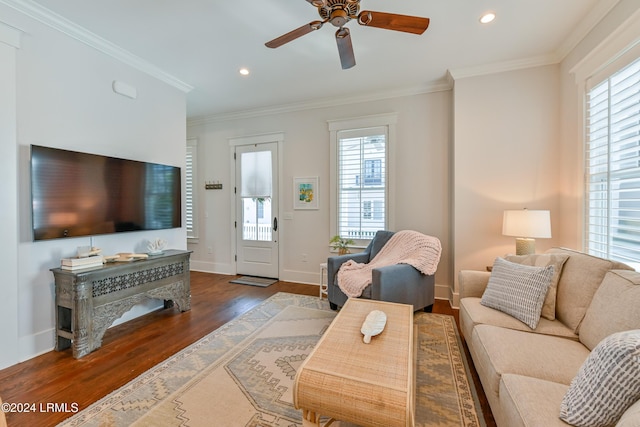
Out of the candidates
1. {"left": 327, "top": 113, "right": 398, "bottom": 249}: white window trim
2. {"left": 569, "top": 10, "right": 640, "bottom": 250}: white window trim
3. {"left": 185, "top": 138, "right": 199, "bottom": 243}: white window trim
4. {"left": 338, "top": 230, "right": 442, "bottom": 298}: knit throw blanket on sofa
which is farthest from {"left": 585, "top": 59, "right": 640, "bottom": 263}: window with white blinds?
{"left": 185, "top": 138, "right": 199, "bottom": 243}: white window trim

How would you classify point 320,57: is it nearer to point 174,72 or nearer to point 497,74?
point 174,72

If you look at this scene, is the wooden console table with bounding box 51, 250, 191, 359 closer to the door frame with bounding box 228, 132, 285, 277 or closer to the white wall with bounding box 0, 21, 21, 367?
the white wall with bounding box 0, 21, 21, 367

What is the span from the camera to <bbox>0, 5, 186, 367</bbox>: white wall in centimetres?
223

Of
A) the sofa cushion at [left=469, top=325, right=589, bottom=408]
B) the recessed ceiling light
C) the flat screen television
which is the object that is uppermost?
the recessed ceiling light

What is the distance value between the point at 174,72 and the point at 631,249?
4745mm

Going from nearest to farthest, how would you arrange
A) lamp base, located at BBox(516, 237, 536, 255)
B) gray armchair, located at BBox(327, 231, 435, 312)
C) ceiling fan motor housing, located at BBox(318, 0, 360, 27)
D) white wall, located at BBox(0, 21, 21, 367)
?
ceiling fan motor housing, located at BBox(318, 0, 360, 27)
white wall, located at BBox(0, 21, 21, 367)
gray armchair, located at BBox(327, 231, 435, 312)
lamp base, located at BBox(516, 237, 536, 255)

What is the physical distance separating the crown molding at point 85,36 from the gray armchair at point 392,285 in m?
3.09

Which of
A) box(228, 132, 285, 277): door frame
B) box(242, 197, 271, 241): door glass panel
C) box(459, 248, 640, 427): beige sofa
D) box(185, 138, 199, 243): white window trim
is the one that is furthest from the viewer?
box(185, 138, 199, 243): white window trim

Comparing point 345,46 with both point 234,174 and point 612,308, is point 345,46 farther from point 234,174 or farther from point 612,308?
point 234,174

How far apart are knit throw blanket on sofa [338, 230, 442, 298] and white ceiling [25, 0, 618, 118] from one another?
203 centimetres

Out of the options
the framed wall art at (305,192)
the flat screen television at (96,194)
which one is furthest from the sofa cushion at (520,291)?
the flat screen television at (96,194)

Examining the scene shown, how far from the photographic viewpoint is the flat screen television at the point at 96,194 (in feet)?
7.47

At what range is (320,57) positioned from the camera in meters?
3.02

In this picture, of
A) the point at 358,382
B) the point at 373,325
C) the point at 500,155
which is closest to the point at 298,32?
the point at 373,325
